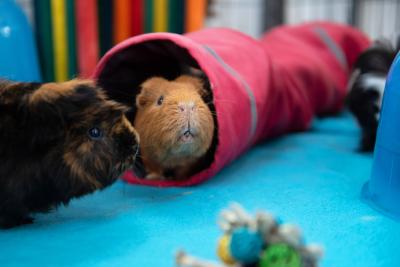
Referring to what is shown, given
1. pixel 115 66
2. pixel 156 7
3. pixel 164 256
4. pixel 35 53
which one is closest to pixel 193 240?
pixel 164 256

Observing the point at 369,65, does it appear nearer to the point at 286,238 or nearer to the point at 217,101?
the point at 217,101

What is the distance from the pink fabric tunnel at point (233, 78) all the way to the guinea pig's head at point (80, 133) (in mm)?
311

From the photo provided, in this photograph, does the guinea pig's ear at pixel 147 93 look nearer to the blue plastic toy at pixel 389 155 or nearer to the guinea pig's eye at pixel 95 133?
the guinea pig's eye at pixel 95 133

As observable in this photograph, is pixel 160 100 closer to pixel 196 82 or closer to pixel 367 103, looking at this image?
pixel 196 82

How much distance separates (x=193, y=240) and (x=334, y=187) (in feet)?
1.63

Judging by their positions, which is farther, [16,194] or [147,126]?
[147,126]

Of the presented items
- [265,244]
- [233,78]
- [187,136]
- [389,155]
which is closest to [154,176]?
[187,136]

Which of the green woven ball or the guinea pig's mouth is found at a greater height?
the green woven ball

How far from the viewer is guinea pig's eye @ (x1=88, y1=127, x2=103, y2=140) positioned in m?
0.91

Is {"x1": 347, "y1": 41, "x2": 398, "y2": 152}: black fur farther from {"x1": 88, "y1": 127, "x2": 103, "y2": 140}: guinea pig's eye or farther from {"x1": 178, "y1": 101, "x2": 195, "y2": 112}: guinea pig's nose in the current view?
{"x1": 88, "y1": 127, "x2": 103, "y2": 140}: guinea pig's eye

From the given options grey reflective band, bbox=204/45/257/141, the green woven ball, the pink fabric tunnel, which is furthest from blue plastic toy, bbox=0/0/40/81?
the green woven ball

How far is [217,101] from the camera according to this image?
118 cm

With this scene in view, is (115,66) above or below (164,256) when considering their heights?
above

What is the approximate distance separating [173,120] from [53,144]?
0.99ft
